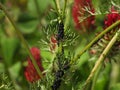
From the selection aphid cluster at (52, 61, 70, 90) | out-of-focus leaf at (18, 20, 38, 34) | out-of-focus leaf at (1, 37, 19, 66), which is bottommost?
out-of-focus leaf at (18, 20, 38, 34)

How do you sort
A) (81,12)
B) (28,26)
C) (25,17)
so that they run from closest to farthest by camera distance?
(81,12) < (28,26) < (25,17)

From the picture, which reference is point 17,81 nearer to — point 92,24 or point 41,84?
point 92,24

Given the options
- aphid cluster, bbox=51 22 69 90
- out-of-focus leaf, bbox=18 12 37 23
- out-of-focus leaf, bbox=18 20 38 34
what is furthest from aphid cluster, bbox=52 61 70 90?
out-of-focus leaf, bbox=18 12 37 23

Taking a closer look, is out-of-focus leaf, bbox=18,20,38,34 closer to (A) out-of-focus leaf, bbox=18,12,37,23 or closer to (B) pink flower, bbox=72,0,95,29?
(A) out-of-focus leaf, bbox=18,12,37,23

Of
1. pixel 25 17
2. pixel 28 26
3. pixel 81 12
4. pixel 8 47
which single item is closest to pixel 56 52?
pixel 81 12

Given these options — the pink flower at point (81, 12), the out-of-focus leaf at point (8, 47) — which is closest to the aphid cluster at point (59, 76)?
the pink flower at point (81, 12)

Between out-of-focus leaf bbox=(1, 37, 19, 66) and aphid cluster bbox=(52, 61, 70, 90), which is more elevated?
aphid cluster bbox=(52, 61, 70, 90)

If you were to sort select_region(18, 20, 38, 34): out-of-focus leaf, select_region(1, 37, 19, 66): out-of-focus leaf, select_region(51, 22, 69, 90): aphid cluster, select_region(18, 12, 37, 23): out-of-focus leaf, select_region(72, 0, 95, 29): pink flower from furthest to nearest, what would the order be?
select_region(18, 12, 37, 23): out-of-focus leaf → select_region(18, 20, 38, 34): out-of-focus leaf → select_region(1, 37, 19, 66): out-of-focus leaf → select_region(72, 0, 95, 29): pink flower → select_region(51, 22, 69, 90): aphid cluster

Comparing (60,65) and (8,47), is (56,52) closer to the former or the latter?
(60,65)

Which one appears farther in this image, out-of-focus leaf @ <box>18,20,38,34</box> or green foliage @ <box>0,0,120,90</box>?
out-of-focus leaf @ <box>18,20,38,34</box>
